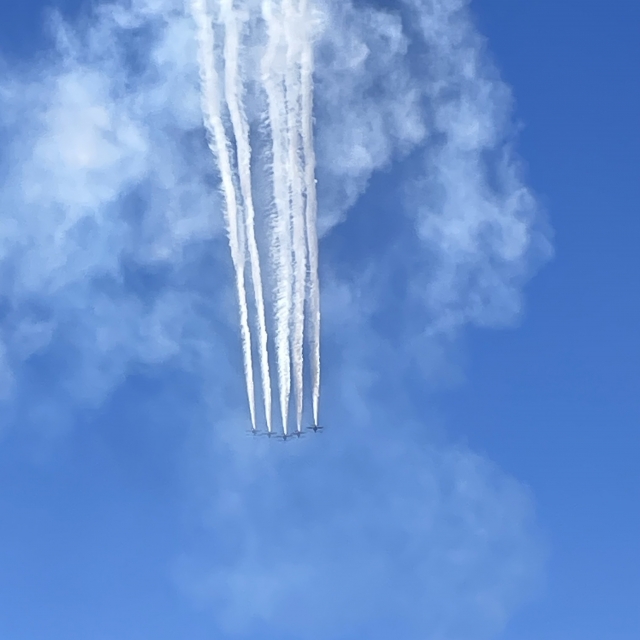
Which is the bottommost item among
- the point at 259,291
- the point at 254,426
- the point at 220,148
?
the point at 254,426

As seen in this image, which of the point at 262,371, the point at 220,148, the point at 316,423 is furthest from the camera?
the point at 316,423

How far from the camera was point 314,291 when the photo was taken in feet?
94.0

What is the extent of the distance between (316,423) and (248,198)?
8340 mm

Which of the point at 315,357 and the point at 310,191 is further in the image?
the point at 315,357

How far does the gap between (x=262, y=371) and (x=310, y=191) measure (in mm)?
5855

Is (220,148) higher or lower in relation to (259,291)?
higher

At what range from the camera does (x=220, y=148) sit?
26938mm

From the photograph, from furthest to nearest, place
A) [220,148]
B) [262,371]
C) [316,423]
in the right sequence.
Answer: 1. [316,423]
2. [262,371]
3. [220,148]

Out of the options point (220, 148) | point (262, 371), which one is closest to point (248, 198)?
point (220, 148)

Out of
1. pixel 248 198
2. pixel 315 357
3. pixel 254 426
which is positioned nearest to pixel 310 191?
pixel 248 198

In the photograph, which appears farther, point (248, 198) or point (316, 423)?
point (316, 423)

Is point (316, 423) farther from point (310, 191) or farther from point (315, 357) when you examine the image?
point (310, 191)

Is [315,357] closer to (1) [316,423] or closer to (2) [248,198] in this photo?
(1) [316,423]

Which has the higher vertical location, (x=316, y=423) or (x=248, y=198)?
(x=248, y=198)
